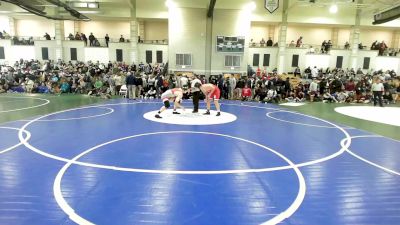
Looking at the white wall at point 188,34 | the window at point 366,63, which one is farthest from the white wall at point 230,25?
the window at point 366,63

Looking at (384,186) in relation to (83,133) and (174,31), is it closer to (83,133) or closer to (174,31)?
(83,133)

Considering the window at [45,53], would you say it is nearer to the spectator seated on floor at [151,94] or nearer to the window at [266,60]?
the spectator seated on floor at [151,94]

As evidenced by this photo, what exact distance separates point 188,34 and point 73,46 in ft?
37.1

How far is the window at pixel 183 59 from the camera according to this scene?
21.4 metres

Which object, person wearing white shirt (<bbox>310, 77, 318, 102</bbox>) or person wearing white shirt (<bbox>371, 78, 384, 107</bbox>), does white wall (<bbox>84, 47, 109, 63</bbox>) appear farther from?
person wearing white shirt (<bbox>371, 78, 384, 107</bbox>)

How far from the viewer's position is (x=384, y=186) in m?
4.80

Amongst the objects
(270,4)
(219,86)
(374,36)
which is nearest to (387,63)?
(374,36)

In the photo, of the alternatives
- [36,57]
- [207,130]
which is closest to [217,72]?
[207,130]

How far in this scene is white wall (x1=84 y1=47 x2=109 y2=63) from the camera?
25.9 m

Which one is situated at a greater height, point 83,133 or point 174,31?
point 174,31

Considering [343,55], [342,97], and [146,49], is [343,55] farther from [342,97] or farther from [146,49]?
[146,49]

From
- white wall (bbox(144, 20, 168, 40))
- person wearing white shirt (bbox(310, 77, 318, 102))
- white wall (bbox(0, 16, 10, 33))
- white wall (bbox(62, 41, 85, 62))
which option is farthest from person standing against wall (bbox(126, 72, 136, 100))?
white wall (bbox(0, 16, 10, 33))

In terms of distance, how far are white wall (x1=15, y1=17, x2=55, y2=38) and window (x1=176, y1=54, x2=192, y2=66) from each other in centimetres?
1583

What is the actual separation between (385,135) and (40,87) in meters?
17.8
